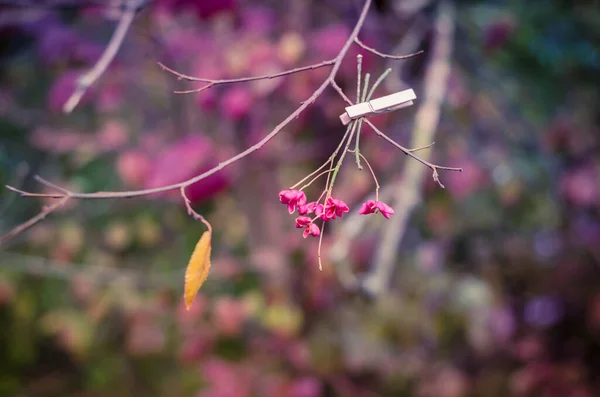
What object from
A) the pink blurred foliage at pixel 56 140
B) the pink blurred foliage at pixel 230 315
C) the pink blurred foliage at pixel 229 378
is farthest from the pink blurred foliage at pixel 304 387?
the pink blurred foliage at pixel 56 140

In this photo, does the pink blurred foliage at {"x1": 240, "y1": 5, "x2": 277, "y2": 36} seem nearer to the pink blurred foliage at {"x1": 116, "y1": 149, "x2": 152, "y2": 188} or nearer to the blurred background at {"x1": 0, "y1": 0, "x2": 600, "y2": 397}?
the blurred background at {"x1": 0, "y1": 0, "x2": 600, "y2": 397}

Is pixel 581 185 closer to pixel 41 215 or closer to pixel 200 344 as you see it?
pixel 200 344

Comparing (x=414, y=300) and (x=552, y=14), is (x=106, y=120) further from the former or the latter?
(x=552, y=14)

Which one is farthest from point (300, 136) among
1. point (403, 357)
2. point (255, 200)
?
point (403, 357)

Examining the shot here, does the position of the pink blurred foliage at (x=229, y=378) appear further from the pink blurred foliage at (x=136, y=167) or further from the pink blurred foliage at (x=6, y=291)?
the pink blurred foliage at (x=6, y=291)

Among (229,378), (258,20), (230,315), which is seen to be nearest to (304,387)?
(229,378)

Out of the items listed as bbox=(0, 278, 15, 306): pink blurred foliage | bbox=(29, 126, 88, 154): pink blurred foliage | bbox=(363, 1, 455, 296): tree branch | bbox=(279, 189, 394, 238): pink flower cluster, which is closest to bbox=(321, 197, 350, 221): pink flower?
bbox=(279, 189, 394, 238): pink flower cluster
